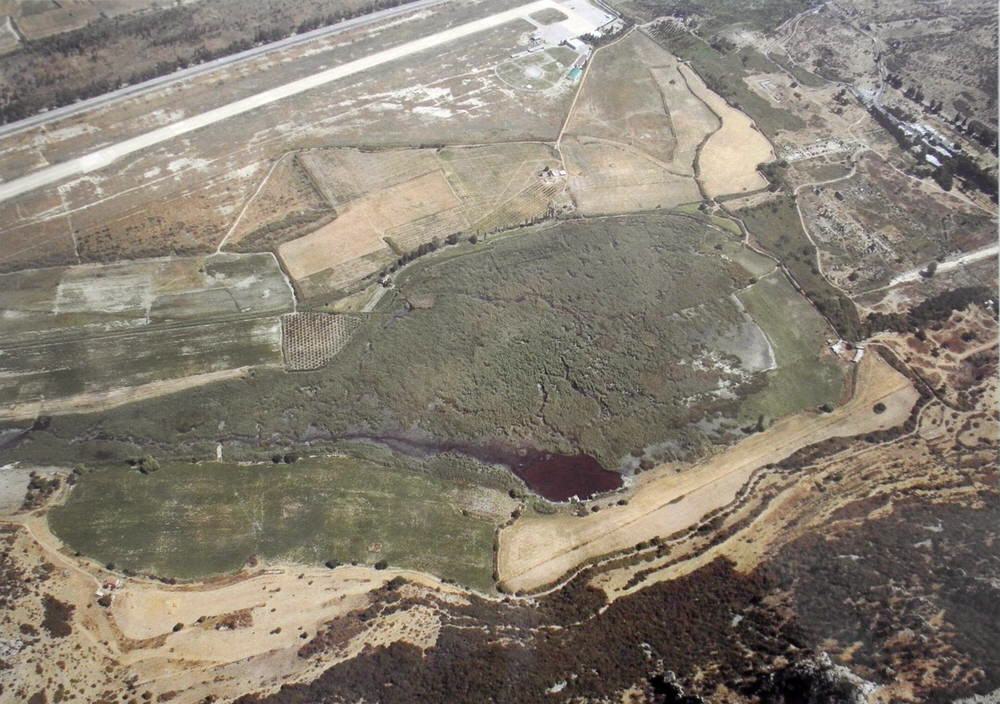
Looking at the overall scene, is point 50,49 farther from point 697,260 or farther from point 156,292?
point 697,260

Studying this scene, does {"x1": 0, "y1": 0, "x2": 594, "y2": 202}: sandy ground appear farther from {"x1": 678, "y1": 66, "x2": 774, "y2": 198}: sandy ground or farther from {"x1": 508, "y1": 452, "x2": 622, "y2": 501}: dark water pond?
{"x1": 508, "y1": 452, "x2": 622, "y2": 501}: dark water pond

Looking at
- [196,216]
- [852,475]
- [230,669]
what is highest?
[196,216]

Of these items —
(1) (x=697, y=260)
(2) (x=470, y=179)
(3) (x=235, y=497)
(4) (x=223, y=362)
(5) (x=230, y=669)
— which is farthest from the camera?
(2) (x=470, y=179)

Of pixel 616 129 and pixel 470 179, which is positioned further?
pixel 616 129

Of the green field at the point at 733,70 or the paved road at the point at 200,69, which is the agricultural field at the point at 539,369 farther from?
the paved road at the point at 200,69

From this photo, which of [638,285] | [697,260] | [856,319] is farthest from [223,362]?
[856,319]

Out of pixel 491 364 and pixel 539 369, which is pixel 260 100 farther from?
pixel 539 369

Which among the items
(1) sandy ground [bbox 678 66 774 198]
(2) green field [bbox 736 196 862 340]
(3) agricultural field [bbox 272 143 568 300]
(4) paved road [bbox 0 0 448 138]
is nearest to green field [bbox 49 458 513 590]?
(3) agricultural field [bbox 272 143 568 300]
